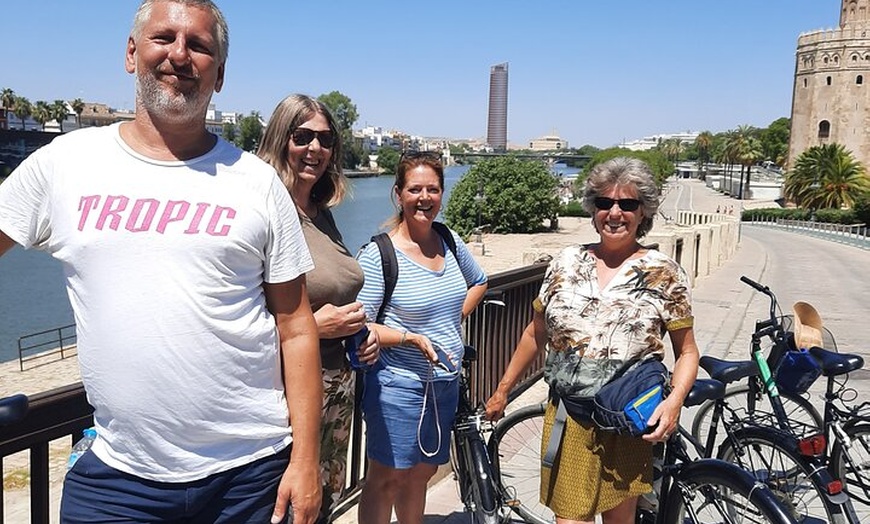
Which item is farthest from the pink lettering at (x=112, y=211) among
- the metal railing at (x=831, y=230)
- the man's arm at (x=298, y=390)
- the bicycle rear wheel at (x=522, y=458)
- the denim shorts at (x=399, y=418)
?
the metal railing at (x=831, y=230)

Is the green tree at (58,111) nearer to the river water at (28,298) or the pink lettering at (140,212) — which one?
the river water at (28,298)

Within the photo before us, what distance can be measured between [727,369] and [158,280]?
2784 millimetres

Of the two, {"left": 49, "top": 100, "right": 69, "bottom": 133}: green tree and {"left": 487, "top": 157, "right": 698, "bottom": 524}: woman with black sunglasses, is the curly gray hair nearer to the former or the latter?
{"left": 487, "top": 157, "right": 698, "bottom": 524}: woman with black sunglasses

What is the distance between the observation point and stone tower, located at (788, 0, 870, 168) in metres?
68.8

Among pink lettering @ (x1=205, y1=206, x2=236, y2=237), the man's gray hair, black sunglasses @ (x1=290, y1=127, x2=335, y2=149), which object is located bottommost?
pink lettering @ (x1=205, y1=206, x2=236, y2=237)

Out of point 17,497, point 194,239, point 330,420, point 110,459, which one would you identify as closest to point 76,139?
point 194,239

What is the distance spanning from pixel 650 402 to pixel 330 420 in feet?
3.88

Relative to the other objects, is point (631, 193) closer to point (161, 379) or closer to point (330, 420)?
point (330, 420)

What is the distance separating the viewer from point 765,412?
3.88 m

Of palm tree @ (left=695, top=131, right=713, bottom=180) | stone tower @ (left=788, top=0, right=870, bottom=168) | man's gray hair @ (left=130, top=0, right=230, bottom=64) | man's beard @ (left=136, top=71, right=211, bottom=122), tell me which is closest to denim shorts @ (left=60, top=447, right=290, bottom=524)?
man's beard @ (left=136, top=71, right=211, bottom=122)

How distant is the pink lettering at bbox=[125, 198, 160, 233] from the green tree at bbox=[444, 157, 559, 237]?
211ft

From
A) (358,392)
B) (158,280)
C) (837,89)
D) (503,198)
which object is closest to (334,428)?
(358,392)

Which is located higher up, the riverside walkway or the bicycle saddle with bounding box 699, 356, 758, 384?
the bicycle saddle with bounding box 699, 356, 758, 384

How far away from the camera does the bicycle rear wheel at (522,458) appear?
3.98 meters
